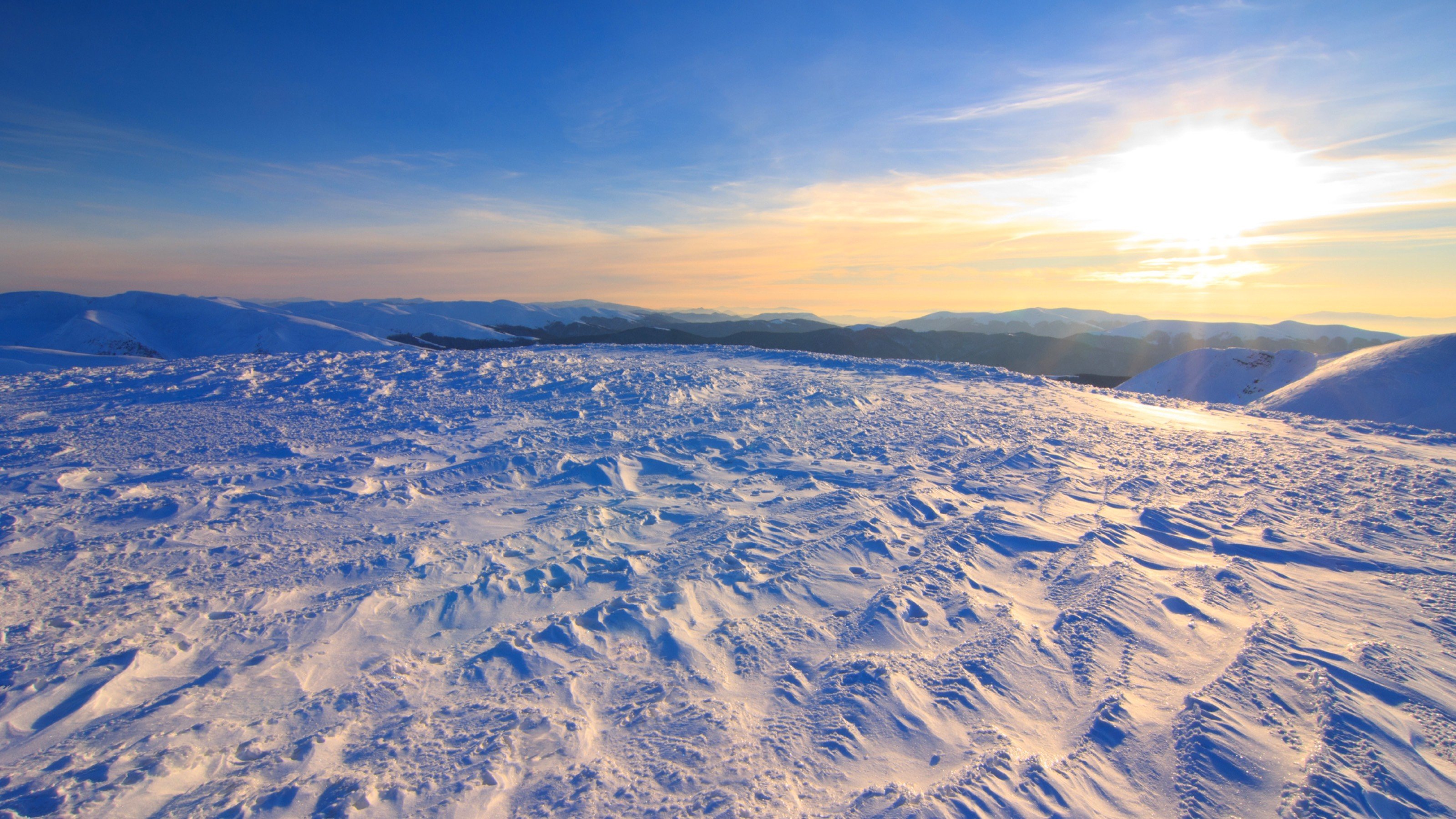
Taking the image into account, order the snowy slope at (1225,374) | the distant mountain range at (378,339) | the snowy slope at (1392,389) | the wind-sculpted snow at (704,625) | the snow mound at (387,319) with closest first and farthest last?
the wind-sculpted snow at (704,625), the snowy slope at (1392,389), the snowy slope at (1225,374), the distant mountain range at (378,339), the snow mound at (387,319)

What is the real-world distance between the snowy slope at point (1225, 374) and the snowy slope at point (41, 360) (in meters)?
32.6

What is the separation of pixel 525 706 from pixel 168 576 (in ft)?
10.1

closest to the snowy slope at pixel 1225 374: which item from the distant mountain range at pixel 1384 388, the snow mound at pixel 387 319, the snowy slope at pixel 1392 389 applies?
the distant mountain range at pixel 1384 388

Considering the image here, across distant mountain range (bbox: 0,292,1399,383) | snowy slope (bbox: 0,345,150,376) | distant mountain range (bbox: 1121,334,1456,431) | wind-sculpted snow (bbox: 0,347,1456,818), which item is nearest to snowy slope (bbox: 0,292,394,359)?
distant mountain range (bbox: 0,292,1399,383)

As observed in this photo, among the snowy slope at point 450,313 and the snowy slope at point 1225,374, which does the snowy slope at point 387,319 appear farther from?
the snowy slope at point 1225,374

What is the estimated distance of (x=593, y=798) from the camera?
2344mm

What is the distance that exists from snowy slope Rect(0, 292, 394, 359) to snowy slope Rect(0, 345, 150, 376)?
26733mm

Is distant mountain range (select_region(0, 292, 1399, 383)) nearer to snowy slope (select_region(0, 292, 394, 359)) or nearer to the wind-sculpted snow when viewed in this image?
snowy slope (select_region(0, 292, 394, 359))

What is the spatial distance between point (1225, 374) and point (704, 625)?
85.7ft

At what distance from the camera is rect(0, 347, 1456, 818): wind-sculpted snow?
2.49 metres

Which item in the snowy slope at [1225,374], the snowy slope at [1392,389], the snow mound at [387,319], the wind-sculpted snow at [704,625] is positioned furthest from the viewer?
the snow mound at [387,319]

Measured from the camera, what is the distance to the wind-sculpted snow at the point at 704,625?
2.49m

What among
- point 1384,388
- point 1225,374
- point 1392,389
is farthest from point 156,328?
point 1392,389

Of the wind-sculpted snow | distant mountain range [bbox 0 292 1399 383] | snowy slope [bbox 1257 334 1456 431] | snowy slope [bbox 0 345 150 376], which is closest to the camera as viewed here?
the wind-sculpted snow
